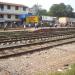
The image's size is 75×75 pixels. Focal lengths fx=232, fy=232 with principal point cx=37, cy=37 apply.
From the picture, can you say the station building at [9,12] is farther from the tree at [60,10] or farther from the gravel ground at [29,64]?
the gravel ground at [29,64]

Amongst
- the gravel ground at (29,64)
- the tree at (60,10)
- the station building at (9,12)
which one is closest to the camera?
the gravel ground at (29,64)

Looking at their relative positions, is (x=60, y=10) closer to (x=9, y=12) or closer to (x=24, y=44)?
(x=9, y=12)

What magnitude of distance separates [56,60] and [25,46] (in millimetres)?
4341

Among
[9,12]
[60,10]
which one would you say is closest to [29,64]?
[9,12]

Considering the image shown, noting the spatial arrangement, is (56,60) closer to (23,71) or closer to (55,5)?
(23,71)

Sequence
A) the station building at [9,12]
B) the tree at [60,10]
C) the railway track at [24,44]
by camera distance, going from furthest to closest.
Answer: the tree at [60,10] → the station building at [9,12] → the railway track at [24,44]

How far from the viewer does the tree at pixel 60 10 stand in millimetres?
107225

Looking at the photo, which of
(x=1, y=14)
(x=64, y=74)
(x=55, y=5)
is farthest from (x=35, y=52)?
(x=55, y=5)

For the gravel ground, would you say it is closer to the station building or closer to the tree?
the station building

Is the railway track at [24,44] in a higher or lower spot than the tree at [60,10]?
lower

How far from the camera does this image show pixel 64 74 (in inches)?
287

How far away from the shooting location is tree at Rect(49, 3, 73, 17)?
107 m

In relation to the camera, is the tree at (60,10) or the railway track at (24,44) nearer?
the railway track at (24,44)

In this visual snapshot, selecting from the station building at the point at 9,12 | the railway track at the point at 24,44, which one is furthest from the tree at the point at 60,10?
the railway track at the point at 24,44
